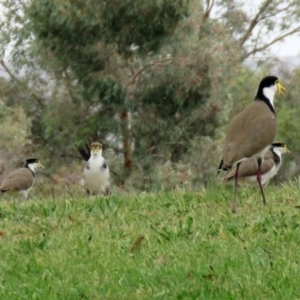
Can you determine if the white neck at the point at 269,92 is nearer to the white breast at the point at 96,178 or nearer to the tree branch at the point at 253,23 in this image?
the white breast at the point at 96,178

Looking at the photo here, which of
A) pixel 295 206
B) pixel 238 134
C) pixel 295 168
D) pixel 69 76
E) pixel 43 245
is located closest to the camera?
pixel 43 245

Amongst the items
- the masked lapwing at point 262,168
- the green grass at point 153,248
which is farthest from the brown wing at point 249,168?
the green grass at point 153,248

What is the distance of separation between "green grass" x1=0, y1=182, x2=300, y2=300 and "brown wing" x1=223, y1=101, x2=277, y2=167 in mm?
531

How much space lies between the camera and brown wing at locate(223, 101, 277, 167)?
28.6ft

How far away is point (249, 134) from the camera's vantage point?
884 centimetres

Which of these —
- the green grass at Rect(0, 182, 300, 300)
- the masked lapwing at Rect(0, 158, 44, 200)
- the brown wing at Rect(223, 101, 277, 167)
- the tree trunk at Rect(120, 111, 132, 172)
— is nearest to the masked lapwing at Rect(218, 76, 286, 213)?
the brown wing at Rect(223, 101, 277, 167)

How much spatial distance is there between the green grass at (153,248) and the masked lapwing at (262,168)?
9.80 feet

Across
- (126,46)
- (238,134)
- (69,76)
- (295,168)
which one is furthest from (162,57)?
(238,134)

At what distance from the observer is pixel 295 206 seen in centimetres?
838

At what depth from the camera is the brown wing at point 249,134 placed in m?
8.73

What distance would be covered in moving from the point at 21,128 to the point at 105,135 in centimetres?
286

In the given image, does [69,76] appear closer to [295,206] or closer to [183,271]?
[295,206]

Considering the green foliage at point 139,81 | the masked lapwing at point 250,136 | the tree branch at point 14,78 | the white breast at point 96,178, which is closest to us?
the masked lapwing at point 250,136

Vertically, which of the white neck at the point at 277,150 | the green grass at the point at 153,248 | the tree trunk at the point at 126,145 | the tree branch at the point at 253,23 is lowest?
the tree branch at the point at 253,23
